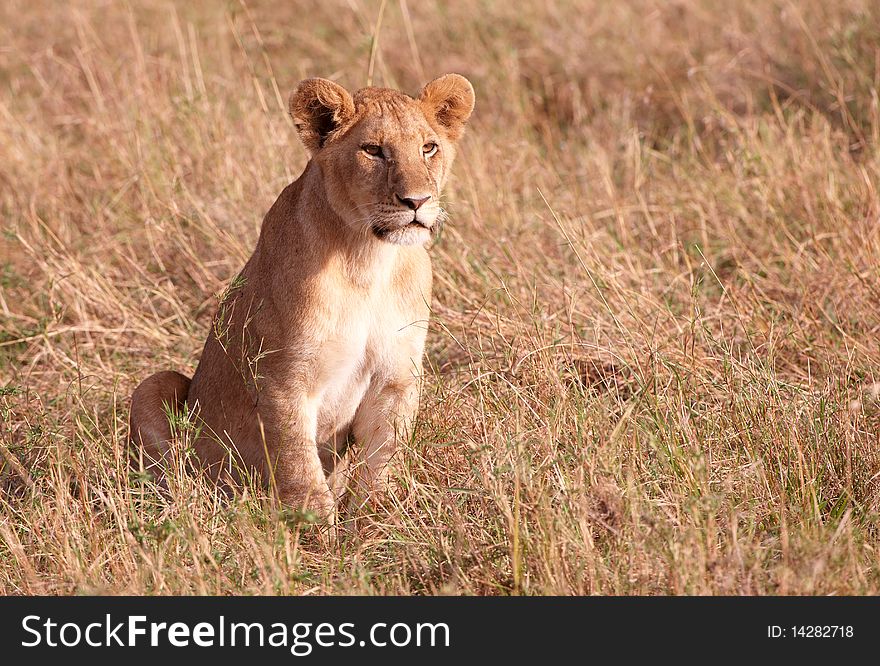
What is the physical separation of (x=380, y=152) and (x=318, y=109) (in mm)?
295

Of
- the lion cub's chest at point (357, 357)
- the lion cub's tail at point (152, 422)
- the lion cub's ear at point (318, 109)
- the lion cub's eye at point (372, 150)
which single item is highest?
the lion cub's ear at point (318, 109)

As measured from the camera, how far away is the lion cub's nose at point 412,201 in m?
3.84

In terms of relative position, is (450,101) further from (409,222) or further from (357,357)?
(357,357)

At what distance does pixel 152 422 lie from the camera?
14.7 feet

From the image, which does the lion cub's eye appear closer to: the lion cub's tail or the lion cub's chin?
the lion cub's chin

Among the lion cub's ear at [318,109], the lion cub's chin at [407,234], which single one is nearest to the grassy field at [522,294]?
the lion cub's chin at [407,234]

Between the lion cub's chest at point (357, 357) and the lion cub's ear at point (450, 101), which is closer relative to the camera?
the lion cub's chest at point (357, 357)

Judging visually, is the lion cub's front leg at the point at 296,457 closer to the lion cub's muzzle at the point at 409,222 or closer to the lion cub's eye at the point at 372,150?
the lion cub's muzzle at the point at 409,222

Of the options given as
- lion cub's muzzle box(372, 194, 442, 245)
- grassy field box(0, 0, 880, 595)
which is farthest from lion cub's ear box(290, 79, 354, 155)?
grassy field box(0, 0, 880, 595)

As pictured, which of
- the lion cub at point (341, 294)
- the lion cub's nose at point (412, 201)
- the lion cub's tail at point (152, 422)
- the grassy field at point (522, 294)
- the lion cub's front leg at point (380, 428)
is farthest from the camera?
the lion cub's tail at point (152, 422)

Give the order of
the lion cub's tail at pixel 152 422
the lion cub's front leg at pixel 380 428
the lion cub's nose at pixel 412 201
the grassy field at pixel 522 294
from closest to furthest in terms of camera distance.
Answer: the grassy field at pixel 522 294 < the lion cub's nose at pixel 412 201 < the lion cub's front leg at pixel 380 428 < the lion cub's tail at pixel 152 422

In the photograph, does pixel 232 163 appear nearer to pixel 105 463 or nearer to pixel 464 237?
pixel 464 237
